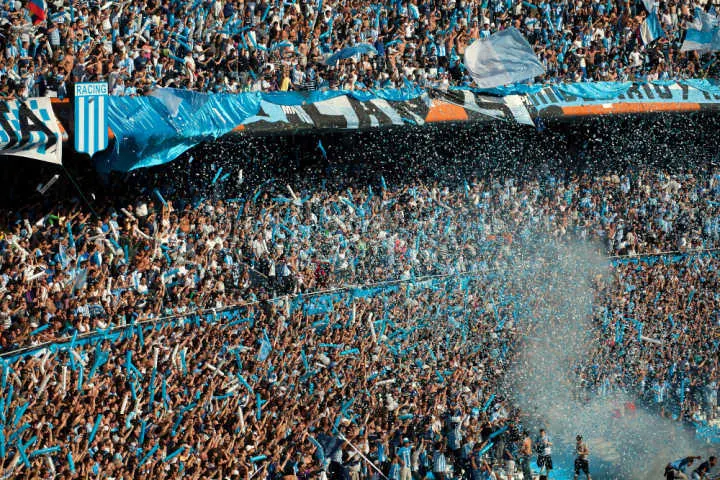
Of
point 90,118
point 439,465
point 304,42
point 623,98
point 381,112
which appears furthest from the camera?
point 623,98

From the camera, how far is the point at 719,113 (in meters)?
22.6

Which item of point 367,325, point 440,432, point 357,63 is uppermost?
point 357,63

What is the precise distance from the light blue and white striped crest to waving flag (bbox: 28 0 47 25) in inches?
47.8

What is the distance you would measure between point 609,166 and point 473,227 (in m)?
4.38

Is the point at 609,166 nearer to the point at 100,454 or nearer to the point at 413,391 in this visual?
the point at 413,391

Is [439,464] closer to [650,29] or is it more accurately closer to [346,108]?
[346,108]

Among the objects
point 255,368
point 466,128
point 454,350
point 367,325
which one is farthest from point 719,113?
point 255,368

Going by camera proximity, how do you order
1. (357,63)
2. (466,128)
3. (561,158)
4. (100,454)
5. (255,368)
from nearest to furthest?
(100,454) → (255,368) → (357,63) → (466,128) → (561,158)

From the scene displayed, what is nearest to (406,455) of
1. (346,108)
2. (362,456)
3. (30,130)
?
(362,456)

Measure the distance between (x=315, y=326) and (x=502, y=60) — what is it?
5591 millimetres

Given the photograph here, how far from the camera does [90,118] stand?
13469 millimetres

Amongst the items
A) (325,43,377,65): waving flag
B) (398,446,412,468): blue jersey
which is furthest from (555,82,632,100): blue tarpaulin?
(398,446,412,468): blue jersey

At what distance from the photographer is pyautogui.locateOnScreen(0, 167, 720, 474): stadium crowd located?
44.2 ft

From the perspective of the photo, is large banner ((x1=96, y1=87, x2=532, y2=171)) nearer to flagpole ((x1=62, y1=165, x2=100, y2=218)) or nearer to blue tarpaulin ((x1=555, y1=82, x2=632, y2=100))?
flagpole ((x1=62, y1=165, x2=100, y2=218))
